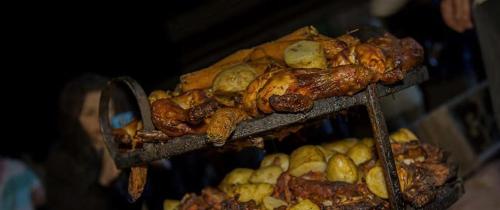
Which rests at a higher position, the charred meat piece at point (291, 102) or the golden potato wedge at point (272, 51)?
the golden potato wedge at point (272, 51)

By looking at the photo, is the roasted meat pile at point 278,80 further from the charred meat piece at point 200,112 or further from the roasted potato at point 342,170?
the roasted potato at point 342,170

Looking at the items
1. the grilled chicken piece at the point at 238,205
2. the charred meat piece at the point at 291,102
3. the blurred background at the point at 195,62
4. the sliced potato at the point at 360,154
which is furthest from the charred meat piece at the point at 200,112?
the blurred background at the point at 195,62

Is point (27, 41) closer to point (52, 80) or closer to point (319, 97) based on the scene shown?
point (52, 80)

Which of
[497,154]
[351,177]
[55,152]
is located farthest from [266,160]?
[497,154]

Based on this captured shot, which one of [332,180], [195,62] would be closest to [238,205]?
[332,180]

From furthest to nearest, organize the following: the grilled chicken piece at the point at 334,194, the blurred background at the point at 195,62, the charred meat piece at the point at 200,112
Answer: the blurred background at the point at 195,62 < the grilled chicken piece at the point at 334,194 < the charred meat piece at the point at 200,112

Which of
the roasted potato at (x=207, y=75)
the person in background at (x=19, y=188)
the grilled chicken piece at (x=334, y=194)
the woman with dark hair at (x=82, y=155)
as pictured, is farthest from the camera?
the person in background at (x=19, y=188)
